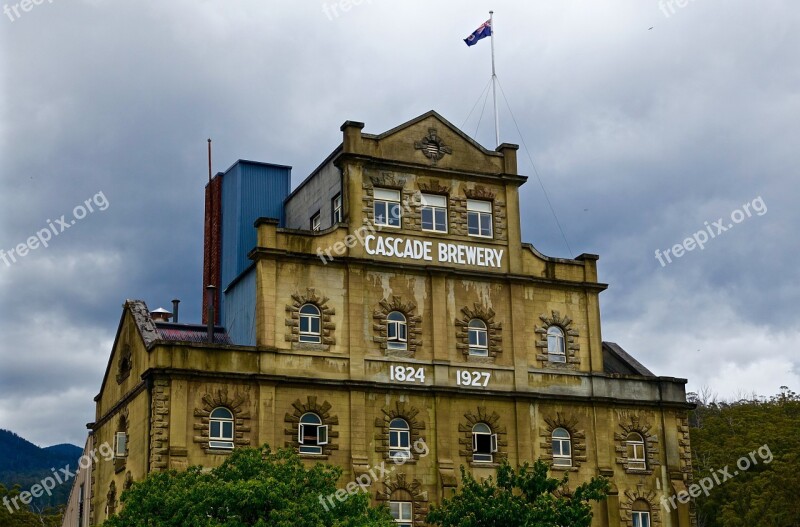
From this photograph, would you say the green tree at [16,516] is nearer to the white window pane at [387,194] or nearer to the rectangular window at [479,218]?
the white window pane at [387,194]

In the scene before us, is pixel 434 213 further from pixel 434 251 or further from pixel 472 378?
pixel 472 378

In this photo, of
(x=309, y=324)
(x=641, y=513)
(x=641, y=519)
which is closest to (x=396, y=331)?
(x=309, y=324)

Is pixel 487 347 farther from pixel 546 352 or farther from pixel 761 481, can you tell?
pixel 761 481

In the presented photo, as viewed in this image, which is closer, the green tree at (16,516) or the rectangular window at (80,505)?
the rectangular window at (80,505)

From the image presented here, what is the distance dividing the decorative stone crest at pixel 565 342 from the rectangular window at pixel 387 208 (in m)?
7.94

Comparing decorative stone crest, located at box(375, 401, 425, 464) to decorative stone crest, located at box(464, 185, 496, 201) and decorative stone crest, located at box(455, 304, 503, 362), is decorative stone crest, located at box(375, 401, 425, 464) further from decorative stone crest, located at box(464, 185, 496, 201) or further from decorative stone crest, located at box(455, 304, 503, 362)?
decorative stone crest, located at box(464, 185, 496, 201)

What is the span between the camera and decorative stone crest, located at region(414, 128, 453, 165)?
50.7 meters

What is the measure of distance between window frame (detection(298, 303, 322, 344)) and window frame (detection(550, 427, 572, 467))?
11278mm

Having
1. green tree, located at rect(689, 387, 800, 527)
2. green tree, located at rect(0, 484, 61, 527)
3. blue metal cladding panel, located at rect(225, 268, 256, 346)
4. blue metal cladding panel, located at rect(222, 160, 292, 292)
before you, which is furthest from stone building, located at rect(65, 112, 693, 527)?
green tree, located at rect(0, 484, 61, 527)

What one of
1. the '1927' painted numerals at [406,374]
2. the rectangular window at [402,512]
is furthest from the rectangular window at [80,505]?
the '1927' painted numerals at [406,374]

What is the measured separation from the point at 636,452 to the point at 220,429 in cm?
1893

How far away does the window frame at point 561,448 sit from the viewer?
4947 cm

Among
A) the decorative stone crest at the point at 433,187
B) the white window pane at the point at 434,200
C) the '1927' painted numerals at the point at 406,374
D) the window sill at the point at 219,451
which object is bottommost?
the window sill at the point at 219,451

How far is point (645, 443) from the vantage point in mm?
51281
